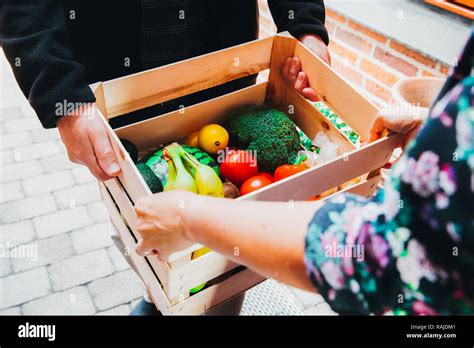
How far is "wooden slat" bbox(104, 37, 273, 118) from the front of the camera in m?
1.09

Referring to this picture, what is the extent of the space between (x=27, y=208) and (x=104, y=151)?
148cm

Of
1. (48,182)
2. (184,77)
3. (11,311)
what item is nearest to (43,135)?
(48,182)

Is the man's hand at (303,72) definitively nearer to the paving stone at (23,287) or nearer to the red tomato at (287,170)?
the red tomato at (287,170)

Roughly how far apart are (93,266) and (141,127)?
107cm

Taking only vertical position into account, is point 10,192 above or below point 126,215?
below

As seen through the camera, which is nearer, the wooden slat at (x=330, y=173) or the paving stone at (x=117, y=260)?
the wooden slat at (x=330, y=173)

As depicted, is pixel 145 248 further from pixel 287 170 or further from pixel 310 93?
pixel 310 93

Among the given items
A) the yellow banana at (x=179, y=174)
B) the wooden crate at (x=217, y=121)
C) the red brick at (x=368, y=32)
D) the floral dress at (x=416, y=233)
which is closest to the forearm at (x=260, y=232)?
the floral dress at (x=416, y=233)

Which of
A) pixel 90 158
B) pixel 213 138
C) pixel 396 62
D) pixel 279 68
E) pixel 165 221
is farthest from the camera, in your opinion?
pixel 396 62

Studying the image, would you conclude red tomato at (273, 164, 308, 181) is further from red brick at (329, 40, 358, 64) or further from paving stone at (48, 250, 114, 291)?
red brick at (329, 40, 358, 64)

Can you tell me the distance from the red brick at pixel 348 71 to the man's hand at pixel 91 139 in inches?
72.6

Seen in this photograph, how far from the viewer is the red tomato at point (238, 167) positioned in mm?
1155

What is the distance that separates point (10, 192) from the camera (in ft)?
7.38
